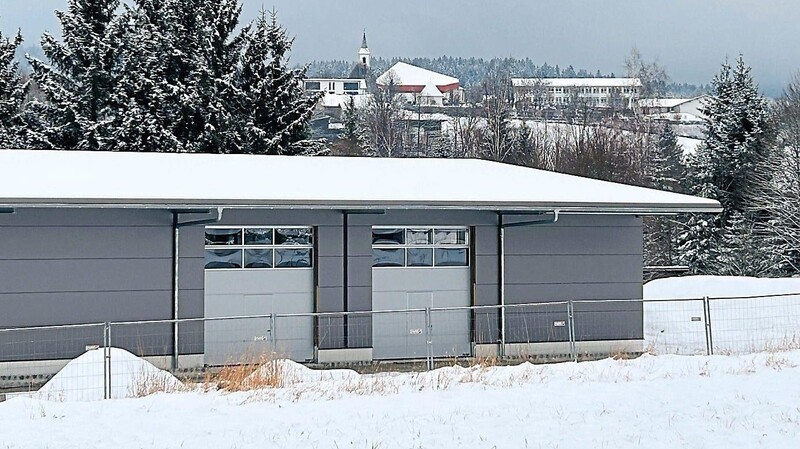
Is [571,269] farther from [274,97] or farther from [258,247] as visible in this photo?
[274,97]

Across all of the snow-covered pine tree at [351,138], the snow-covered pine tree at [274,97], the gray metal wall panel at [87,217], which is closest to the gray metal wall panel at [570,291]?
the gray metal wall panel at [87,217]

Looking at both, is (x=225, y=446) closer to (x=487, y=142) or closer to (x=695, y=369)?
(x=695, y=369)

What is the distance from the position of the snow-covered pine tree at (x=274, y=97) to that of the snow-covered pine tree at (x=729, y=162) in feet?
63.7

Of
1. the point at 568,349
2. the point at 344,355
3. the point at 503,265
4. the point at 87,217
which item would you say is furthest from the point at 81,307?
the point at 568,349

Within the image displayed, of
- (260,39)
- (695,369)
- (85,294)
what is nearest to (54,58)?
(260,39)

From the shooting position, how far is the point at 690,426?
12.0 metres

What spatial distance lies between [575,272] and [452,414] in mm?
11613

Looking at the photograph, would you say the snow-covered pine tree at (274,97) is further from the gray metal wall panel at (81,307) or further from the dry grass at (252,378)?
the dry grass at (252,378)

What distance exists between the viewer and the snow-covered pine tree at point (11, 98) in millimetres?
42219

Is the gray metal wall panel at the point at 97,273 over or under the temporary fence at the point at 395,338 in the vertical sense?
over

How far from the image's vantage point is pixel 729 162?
51469 mm

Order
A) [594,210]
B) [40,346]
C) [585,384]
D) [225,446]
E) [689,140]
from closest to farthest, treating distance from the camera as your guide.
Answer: [225,446]
[585,384]
[40,346]
[594,210]
[689,140]

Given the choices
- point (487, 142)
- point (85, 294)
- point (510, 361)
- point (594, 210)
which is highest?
point (487, 142)

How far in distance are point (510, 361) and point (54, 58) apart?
1123 inches
